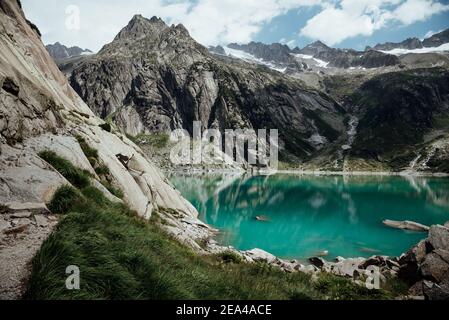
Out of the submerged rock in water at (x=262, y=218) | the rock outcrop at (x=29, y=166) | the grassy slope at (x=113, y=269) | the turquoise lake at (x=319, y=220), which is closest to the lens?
the grassy slope at (x=113, y=269)

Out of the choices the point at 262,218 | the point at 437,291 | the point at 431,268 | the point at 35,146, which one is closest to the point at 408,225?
the point at 262,218

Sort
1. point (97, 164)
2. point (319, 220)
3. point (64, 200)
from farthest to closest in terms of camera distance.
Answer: point (319, 220) → point (97, 164) → point (64, 200)

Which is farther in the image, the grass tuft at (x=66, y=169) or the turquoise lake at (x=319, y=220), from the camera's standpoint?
the turquoise lake at (x=319, y=220)

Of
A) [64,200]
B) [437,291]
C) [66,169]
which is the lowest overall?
[437,291]

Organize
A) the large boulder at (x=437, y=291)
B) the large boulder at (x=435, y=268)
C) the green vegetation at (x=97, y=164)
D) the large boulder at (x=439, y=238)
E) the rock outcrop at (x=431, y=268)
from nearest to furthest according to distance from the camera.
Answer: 1. the large boulder at (x=437, y=291)
2. the rock outcrop at (x=431, y=268)
3. the large boulder at (x=435, y=268)
4. the large boulder at (x=439, y=238)
5. the green vegetation at (x=97, y=164)

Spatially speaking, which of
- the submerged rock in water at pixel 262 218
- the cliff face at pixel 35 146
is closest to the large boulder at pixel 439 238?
the cliff face at pixel 35 146

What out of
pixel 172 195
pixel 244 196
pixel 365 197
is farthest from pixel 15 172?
pixel 365 197

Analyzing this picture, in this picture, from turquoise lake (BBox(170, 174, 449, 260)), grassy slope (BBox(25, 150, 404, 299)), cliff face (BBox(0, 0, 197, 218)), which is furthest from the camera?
turquoise lake (BBox(170, 174, 449, 260))

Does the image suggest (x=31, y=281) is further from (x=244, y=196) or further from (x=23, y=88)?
(x=244, y=196)

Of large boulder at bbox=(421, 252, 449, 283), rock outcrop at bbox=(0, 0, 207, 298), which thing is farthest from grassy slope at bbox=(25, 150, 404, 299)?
large boulder at bbox=(421, 252, 449, 283)

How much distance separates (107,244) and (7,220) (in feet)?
11.1

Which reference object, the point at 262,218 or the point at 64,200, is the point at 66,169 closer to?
the point at 64,200

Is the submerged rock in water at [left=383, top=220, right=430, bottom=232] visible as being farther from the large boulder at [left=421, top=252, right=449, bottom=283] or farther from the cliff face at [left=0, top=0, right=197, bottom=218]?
the cliff face at [left=0, top=0, right=197, bottom=218]

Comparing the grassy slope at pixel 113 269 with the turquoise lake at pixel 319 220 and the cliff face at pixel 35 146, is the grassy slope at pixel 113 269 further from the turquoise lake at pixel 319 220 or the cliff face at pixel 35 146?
the turquoise lake at pixel 319 220
